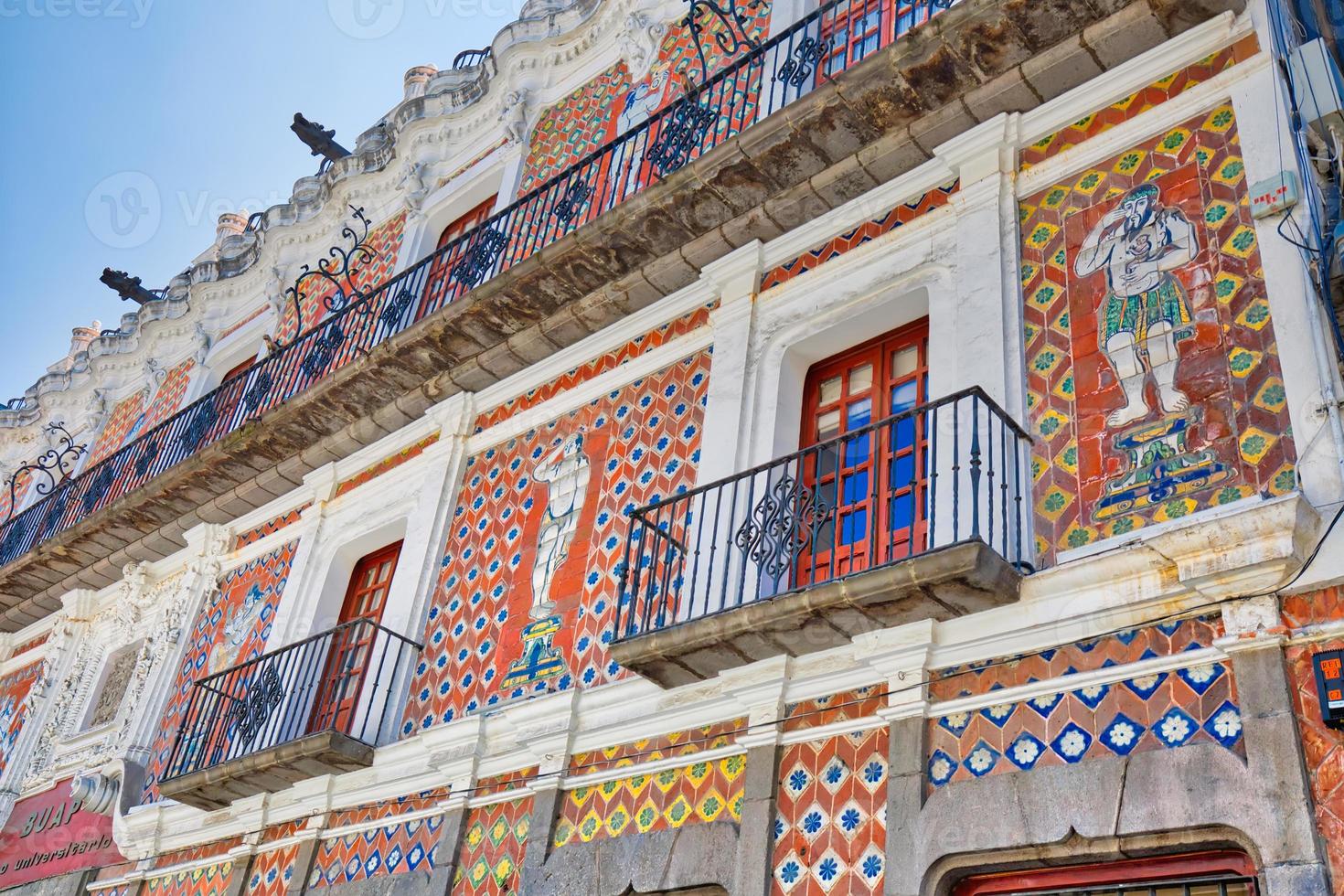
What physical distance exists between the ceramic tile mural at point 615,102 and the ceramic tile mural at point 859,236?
1.56 m

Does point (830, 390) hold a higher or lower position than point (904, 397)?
higher

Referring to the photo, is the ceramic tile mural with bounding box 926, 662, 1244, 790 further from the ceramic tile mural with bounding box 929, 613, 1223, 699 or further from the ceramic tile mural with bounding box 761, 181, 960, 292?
the ceramic tile mural with bounding box 761, 181, 960, 292

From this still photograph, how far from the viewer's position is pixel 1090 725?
5410mm

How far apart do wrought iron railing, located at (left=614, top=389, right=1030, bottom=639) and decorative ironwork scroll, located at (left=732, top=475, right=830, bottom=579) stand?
1 cm

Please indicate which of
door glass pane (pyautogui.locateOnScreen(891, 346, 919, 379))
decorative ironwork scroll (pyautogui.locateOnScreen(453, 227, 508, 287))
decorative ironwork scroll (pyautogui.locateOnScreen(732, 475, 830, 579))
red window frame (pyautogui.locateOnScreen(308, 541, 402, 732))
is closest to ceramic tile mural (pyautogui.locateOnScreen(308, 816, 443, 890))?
red window frame (pyautogui.locateOnScreen(308, 541, 402, 732))

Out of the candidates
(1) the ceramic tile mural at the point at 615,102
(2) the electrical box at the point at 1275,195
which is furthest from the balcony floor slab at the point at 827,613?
(1) the ceramic tile mural at the point at 615,102

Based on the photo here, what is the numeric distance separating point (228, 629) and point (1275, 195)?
9.32 meters

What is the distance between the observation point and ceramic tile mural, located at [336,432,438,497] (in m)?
10.7

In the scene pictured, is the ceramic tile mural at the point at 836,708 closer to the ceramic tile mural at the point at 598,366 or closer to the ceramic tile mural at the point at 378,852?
the ceramic tile mural at the point at 378,852

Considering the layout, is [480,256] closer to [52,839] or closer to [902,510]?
[902,510]

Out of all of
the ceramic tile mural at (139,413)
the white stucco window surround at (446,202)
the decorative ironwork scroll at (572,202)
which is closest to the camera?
the decorative ironwork scroll at (572,202)

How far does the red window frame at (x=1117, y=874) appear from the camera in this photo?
192 inches

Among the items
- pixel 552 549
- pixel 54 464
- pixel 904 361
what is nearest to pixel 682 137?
pixel 904 361

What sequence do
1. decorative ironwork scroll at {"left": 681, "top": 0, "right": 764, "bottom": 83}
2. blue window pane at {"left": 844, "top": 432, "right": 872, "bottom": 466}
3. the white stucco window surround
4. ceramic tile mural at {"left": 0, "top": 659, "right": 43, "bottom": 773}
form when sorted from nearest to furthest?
blue window pane at {"left": 844, "top": 432, "right": 872, "bottom": 466}, decorative ironwork scroll at {"left": 681, "top": 0, "right": 764, "bottom": 83}, the white stucco window surround, ceramic tile mural at {"left": 0, "top": 659, "right": 43, "bottom": 773}
